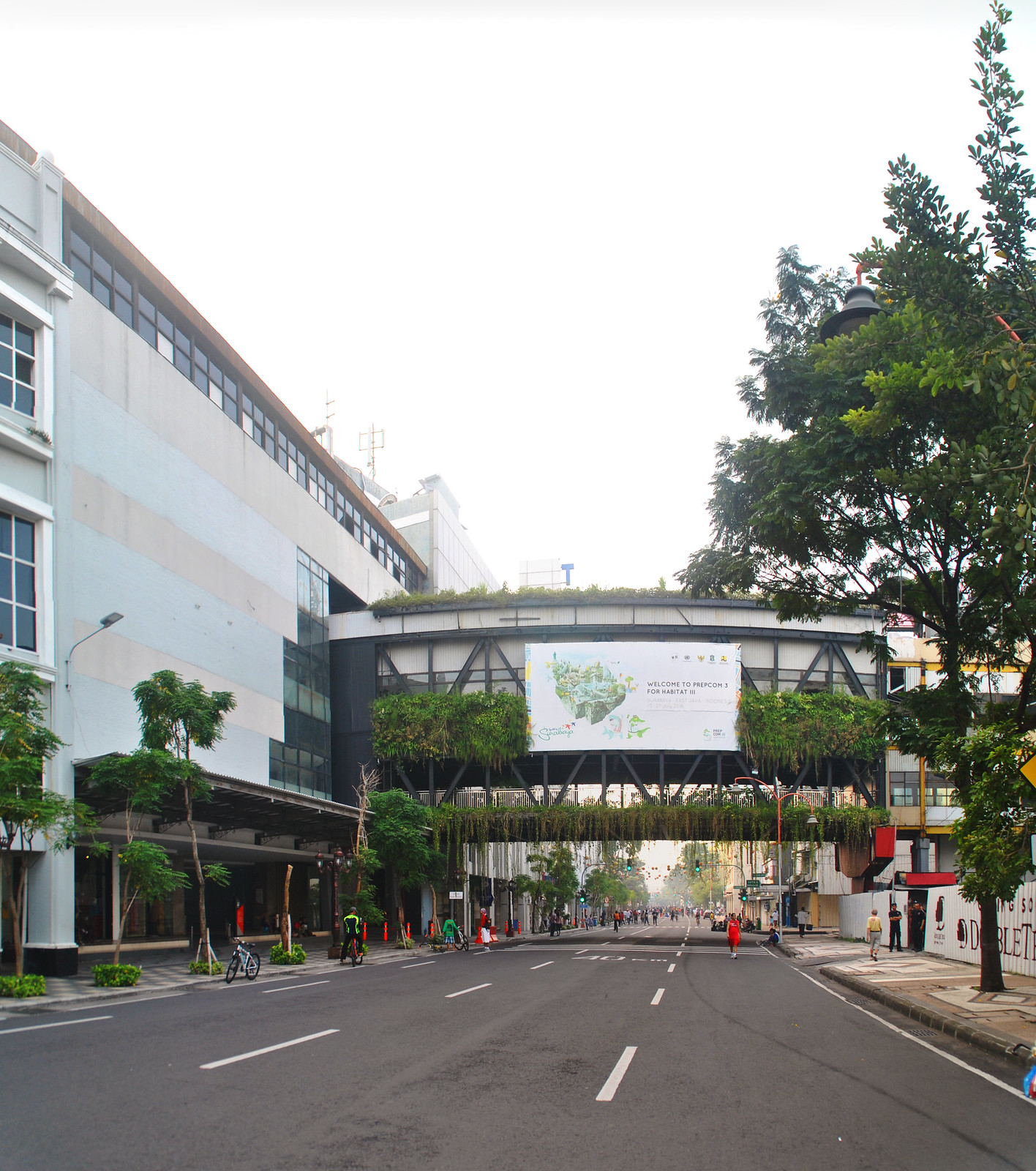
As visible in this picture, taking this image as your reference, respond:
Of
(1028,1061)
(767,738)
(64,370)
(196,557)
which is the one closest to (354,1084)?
(1028,1061)

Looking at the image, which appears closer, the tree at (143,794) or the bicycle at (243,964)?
the tree at (143,794)

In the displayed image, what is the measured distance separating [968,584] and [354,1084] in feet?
44.7

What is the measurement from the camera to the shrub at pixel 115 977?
72.2ft

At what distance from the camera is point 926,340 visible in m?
12.8

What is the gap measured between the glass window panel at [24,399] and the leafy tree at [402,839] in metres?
22.5

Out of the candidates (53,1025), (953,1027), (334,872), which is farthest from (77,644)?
(334,872)

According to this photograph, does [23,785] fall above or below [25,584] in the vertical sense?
below

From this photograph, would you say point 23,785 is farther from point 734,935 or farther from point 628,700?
point 628,700

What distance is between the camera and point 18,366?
26.1 metres

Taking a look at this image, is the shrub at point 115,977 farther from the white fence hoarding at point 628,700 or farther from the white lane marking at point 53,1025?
the white fence hoarding at point 628,700

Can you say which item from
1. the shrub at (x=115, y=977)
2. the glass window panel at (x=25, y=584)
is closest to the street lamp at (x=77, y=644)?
Answer: the glass window panel at (x=25, y=584)

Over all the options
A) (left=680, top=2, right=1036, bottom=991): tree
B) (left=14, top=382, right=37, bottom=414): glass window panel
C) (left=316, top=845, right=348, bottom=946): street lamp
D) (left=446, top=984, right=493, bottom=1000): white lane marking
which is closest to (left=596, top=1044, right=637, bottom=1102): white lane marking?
(left=680, top=2, right=1036, bottom=991): tree

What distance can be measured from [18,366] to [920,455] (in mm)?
21644

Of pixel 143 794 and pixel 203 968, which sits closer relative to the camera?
pixel 143 794
